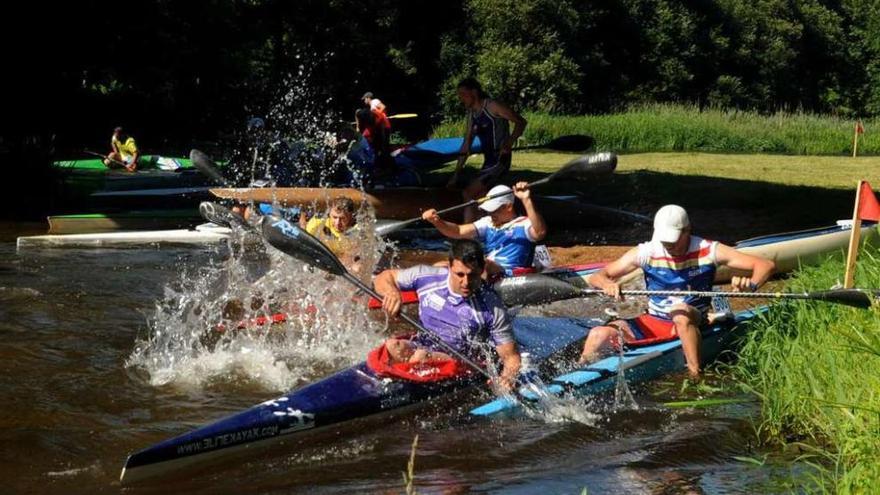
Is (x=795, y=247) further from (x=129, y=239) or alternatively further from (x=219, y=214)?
(x=129, y=239)

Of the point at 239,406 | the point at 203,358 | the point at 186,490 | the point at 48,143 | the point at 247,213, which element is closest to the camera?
the point at 186,490

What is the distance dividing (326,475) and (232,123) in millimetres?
24506

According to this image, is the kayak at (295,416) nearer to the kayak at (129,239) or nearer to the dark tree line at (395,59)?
the kayak at (129,239)

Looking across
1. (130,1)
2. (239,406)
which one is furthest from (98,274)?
(130,1)

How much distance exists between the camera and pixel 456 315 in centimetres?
718

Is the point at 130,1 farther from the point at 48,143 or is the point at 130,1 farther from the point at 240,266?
the point at 240,266

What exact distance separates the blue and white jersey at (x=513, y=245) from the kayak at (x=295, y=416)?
1.71m

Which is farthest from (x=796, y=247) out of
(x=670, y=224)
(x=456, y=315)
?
(x=456, y=315)

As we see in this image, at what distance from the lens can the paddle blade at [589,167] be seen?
10656mm

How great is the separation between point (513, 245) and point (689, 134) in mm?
24917

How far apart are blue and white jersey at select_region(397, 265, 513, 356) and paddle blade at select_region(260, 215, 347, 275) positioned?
66 centimetres

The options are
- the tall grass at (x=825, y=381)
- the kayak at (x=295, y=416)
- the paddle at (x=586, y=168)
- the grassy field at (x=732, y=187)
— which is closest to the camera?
the tall grass at (x=825, y=381)

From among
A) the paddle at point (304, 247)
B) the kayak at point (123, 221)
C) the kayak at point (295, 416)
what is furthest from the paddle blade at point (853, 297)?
the kayak at point (123, 221)

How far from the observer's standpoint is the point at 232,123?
29938 millimetres
